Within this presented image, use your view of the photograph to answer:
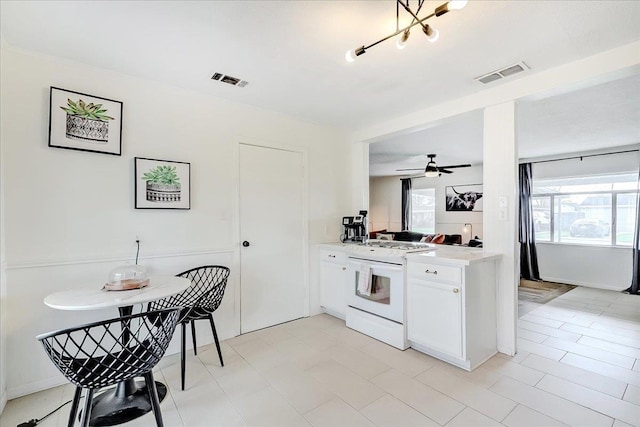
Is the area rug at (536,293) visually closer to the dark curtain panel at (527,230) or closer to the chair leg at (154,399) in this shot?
the dark curtain panel at (527,230)

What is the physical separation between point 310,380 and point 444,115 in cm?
279

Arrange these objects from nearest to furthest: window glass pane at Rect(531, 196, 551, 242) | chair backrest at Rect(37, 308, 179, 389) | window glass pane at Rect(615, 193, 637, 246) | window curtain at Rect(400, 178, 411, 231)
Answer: chair backrest at Rect(37, 308, 179, 389) → window glass pane at Rect(615, 193, 637, 246) → window glass pane at Rect(531, 196, 551, 242) → window curtain at Rect(400, 178, 411, 231)

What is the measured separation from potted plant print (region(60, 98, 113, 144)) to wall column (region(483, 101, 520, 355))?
3.31m

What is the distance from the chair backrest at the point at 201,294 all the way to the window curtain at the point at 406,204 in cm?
649

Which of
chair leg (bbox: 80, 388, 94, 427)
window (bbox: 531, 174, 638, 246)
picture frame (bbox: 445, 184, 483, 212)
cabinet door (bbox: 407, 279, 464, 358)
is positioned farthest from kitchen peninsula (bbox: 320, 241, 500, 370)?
picture frame (bbox: 445, 184, 483, 212)

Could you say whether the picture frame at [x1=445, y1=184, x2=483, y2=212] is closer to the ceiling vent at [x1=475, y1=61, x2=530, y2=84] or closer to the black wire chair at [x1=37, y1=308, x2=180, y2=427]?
the ceiling vent at [x1=475, y1=61, x2=530, y2=84]

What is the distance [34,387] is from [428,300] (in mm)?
3045

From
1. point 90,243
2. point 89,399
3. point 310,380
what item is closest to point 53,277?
point 90,243

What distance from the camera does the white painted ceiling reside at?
173 centimetres

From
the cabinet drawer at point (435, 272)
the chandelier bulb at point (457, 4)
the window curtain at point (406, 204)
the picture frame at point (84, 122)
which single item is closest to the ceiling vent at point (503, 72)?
the chandelier bulb at point (457, 4)

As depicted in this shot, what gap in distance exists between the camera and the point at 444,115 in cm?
315

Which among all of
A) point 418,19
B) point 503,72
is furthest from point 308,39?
point 503,72

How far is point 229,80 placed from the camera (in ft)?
8.71

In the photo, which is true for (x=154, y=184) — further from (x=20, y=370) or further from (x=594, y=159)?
(x=594, y=159)
